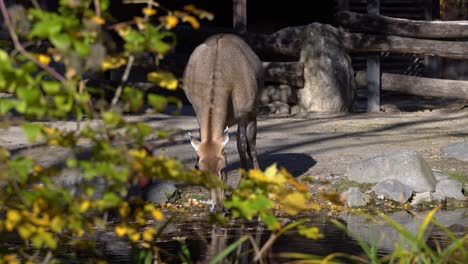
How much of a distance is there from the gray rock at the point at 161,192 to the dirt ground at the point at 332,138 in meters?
0.51

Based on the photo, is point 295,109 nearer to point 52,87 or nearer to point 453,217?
point 453,217

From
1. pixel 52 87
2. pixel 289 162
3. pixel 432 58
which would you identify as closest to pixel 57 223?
pixel 52 87

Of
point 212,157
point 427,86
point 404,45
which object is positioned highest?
point 404,45

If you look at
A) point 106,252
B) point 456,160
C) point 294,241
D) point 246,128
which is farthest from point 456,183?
point 106,252

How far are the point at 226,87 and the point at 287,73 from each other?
6219 millimetres

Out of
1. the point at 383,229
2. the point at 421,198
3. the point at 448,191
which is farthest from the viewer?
the point at 448,191

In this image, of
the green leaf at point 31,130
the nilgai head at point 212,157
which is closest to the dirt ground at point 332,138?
the nilgai head at point 212,157

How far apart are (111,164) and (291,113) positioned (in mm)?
12527

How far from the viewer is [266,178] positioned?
3.85 m

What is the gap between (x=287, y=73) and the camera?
52.7 ft

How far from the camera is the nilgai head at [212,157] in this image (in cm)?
837

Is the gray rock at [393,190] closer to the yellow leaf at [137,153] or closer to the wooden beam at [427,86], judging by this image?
the yellow leaf at [137,153]

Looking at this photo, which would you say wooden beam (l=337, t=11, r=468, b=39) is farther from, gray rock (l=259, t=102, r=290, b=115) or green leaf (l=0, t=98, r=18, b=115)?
green leaf (l=0, t=98, r=18, b=115)

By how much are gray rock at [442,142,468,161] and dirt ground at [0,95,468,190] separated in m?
0.09
